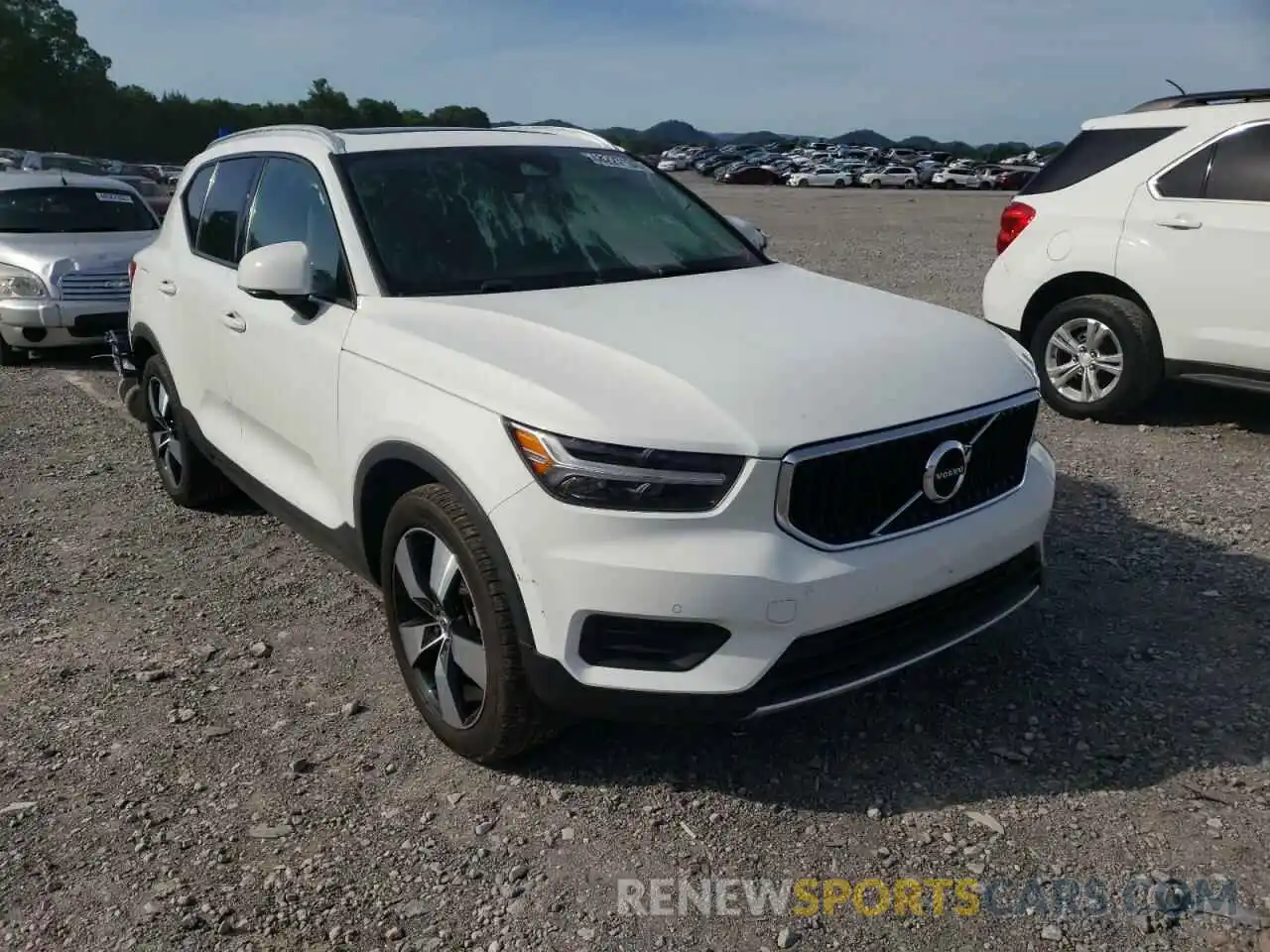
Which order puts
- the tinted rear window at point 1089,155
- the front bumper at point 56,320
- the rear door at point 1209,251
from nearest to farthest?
the rear door at point 1209,251 → the tinted rear window at point 1089,155 → the front bumper at point 56,320

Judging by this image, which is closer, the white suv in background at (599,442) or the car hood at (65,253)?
the white suv in background at (599,442)

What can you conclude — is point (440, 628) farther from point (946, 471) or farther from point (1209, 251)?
point (1209, 251)

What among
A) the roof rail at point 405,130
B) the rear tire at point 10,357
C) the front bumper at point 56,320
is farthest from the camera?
the rear tire at point 10,357

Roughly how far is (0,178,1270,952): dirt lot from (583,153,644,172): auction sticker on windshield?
1.53 metres

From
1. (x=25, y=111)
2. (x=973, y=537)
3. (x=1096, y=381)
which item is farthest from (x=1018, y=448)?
(x=25, y=111)

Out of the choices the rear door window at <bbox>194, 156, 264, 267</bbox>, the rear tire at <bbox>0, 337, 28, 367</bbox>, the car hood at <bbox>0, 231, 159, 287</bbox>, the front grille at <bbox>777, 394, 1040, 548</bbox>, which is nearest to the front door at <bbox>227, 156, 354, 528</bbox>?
the rear door window at <bbox>194, 156, 264, 267</bbox>

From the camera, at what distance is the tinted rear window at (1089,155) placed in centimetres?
664

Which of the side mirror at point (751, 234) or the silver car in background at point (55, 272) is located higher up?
the side mirror at point (751, 234)

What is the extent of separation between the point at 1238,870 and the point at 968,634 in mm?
851

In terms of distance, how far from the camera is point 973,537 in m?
3.04

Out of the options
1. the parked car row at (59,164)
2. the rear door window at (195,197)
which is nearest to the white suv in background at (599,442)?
the rear door window at (195,197)

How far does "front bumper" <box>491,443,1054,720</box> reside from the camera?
2.66 meters

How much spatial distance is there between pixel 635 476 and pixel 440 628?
0.97 metres

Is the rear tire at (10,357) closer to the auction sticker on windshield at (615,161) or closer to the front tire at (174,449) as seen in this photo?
the front tire at (174,449)
